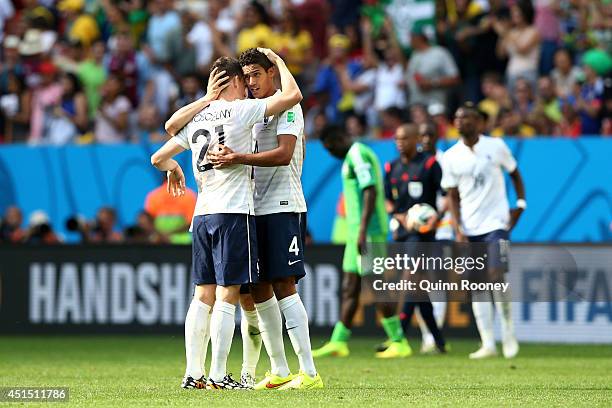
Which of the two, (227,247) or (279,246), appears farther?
(279,246)

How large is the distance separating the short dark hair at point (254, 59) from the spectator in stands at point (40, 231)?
9.06 m

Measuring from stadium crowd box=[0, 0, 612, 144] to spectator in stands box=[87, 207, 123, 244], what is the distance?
51.8 inches

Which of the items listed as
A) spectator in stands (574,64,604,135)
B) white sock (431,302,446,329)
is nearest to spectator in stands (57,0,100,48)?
spectator in stands (574,64,604,135)

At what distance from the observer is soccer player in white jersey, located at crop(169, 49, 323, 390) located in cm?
967

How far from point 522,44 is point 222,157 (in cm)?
1032

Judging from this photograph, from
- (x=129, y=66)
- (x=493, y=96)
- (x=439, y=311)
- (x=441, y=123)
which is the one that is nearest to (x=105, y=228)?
(x=129, y=66)

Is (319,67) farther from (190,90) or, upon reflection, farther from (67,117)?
(67,117)

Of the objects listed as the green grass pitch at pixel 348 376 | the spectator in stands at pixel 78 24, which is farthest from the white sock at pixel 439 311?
the spectator in stands at pixel 78 24

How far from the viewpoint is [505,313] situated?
1383cm

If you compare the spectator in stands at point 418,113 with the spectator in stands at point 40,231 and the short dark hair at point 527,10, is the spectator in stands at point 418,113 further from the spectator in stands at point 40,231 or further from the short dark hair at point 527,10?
the spectator in stands at point 40,231

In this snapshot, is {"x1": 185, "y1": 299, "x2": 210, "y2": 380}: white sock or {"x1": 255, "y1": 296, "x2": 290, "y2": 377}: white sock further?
{"x1": 255, "y1": 296, "x2": 290, "y2": 377}: white sock

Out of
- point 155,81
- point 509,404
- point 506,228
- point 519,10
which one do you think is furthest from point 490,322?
point 155,81

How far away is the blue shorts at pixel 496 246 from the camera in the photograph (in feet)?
44.0

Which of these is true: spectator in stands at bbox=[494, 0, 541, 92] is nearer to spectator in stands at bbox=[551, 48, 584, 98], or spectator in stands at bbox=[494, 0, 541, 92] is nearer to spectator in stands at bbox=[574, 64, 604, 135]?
spectator in stands at bbox=[551, 48, 584, 98]
